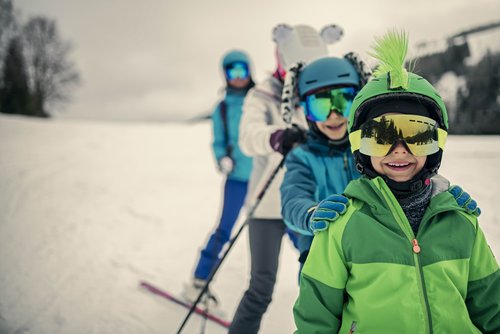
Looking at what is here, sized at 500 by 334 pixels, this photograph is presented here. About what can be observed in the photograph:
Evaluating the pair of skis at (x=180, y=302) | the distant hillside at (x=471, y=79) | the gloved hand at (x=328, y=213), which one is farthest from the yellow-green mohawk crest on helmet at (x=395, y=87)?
the distant hillside at (x=471, y=79)

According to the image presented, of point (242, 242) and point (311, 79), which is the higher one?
point (311, 79)

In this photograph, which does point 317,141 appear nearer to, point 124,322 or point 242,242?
point 124,322

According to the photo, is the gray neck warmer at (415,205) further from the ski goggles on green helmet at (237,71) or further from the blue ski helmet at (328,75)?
the ski goggles on green helmet at (237,71)

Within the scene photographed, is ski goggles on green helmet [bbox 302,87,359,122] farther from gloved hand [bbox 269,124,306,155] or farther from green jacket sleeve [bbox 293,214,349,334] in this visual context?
green jacket sleeve [bbox 293,214,349,334]

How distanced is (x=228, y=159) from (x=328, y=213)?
271 centimetres

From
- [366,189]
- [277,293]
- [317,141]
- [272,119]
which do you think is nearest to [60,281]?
[277,293]

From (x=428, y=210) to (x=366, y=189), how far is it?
0.84 feet

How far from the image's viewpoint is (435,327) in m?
1.32

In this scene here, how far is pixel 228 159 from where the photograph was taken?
4148mm

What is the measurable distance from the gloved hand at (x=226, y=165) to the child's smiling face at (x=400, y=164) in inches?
100

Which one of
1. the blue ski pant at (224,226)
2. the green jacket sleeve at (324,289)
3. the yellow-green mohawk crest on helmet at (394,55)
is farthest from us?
the blue ski pant at (224,226)

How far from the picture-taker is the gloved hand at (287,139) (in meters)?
2.36

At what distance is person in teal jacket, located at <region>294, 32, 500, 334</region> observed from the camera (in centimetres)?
135

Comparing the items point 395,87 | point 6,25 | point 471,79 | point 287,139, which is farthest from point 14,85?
point 395,87
